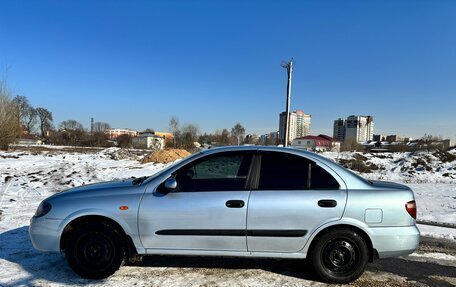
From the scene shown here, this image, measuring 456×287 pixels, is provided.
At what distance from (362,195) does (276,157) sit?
1.14 m

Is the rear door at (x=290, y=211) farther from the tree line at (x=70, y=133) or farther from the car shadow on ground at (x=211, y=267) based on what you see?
the tree line at (x=70, y=133)

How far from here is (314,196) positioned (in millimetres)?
3887

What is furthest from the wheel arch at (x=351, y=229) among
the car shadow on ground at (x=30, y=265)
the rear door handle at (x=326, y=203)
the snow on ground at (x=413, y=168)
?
the snow on ground at (x=413, y=168)

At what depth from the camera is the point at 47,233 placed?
4.05 metres

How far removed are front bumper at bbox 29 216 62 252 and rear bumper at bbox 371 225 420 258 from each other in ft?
12.9

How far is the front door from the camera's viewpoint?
12.8ft

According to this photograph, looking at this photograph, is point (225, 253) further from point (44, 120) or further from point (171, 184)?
point (44, 120)

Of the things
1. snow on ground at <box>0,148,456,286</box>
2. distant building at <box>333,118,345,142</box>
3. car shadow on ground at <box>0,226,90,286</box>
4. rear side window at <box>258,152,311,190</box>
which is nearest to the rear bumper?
snow on ground at <box>0,148,456,286</box>

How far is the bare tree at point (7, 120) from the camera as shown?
25.0 m

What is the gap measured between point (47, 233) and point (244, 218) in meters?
2.51

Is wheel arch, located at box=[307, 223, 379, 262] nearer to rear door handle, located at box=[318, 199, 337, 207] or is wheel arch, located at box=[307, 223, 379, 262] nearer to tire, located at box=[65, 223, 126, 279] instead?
rear door handle, located at box=[318, 199, 337, 207]

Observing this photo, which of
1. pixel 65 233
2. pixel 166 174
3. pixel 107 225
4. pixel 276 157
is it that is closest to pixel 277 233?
pixel 276 157

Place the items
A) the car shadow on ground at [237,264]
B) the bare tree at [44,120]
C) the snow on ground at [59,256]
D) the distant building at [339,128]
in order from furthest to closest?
1. the distant building at [339,128]
2. the bare tree at [44,120]
3. the car shadow on ground at [237,264]
4. the snow on ground at [59,256]

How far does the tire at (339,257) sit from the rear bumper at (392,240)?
0.16 m
